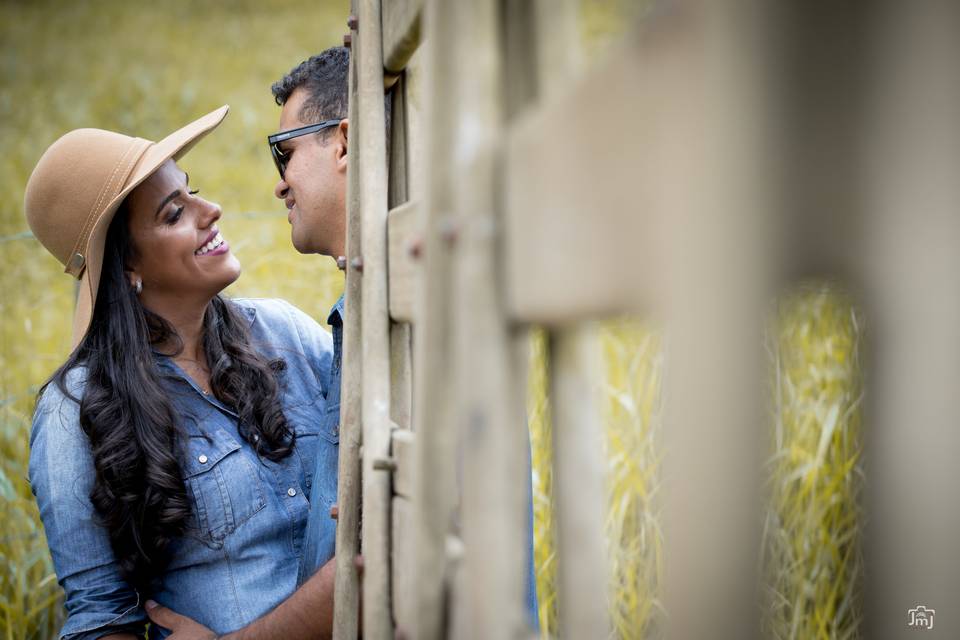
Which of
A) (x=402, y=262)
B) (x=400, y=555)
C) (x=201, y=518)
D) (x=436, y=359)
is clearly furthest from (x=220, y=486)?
(x=436, y=359)

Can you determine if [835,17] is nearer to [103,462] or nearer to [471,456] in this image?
[471,456]

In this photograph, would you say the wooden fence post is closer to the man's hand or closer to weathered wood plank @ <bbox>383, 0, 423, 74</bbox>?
weathered wood plank @ <bbox>383, 0, 423, 74</bbox>

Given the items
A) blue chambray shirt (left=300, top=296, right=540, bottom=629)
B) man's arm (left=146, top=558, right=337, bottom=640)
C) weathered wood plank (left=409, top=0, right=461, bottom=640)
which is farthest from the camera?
blue chambray shirt (left=300, top=296, right=540, bottom=629)

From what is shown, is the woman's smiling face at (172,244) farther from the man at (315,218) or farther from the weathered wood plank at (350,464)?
the weathered wood plank at (350,464)

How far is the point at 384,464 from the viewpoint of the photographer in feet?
5.01

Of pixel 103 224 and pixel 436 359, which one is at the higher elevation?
pixel 103 224

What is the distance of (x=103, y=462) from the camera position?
2.00m

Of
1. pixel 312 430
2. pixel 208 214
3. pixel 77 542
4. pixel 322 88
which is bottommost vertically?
pixel 77 542

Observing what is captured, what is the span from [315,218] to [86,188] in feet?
1.73

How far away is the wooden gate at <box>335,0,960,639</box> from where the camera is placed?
607mm

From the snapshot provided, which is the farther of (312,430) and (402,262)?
(312,430)

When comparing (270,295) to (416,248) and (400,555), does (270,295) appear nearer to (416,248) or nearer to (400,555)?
(400,555)

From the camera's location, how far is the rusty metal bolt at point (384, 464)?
1526mm

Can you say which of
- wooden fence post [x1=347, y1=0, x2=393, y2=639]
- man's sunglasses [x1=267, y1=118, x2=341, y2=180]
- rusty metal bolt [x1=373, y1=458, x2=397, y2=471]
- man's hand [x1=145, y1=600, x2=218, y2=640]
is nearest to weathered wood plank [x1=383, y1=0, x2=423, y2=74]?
wooden fence post [x1=347, y1=0, x2=393, y2=639]
